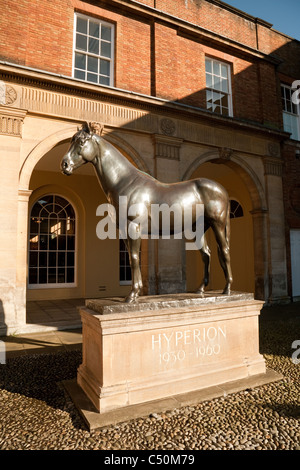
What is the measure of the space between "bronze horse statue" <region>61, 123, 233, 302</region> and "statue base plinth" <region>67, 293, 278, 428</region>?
0.33 m

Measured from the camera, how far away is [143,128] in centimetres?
773

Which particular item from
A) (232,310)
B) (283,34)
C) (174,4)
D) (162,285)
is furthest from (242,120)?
(232,310)

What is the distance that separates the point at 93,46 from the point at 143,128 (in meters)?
2.58

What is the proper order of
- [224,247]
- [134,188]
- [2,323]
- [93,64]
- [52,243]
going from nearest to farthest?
[134,188], [224,247], [2,323], [93,64], [52,243]

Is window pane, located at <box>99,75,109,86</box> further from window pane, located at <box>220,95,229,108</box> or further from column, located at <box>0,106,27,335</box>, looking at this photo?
window pane, located at <box>220,95,229,108</box>

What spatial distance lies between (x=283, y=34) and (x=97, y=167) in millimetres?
11902

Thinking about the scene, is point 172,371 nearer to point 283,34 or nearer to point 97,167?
point 97,167

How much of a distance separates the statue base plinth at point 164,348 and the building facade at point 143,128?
381cm

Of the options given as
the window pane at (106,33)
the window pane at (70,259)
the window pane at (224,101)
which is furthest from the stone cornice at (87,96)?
the window pane at (70,259)

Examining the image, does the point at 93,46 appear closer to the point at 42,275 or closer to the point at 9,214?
the point at 9,214

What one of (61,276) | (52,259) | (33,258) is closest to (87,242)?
(52,259)

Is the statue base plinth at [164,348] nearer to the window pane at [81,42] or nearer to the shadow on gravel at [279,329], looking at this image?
the shadow on gravel at [279,329]

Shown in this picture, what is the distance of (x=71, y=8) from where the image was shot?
7254 millimetres

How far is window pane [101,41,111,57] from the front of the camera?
7.80m
